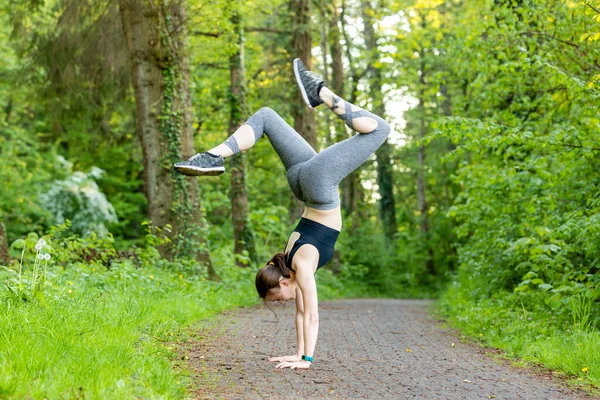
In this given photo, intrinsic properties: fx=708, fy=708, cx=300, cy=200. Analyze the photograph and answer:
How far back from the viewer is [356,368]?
6.45 metres

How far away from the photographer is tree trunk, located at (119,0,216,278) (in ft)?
43.7

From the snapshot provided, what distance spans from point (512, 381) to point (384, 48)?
21629mm

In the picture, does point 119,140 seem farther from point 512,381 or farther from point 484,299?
point 512,381

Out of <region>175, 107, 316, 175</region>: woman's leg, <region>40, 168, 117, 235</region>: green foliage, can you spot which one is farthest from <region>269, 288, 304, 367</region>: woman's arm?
<region>40, 168, 117, 235</region>: green foliage

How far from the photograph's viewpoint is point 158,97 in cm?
1346

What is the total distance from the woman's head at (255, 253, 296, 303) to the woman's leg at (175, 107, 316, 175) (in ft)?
2.96

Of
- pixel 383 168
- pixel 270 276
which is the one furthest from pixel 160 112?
pixel 383 168

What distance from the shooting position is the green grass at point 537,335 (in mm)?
6609

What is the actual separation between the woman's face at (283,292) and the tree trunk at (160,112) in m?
7.39

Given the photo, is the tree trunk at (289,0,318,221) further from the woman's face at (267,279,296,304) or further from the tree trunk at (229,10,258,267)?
the woman's face at (267,279,296,304)

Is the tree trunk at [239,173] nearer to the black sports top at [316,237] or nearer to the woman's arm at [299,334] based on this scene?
the woman's arm at [299,334]

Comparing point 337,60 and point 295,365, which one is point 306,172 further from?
point 337,60

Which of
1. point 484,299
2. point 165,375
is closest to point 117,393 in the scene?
point 165,375

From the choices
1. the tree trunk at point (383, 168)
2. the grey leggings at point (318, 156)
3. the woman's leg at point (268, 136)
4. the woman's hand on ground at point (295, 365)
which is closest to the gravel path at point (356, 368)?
the woman's hand on ground at point (295, 365)
